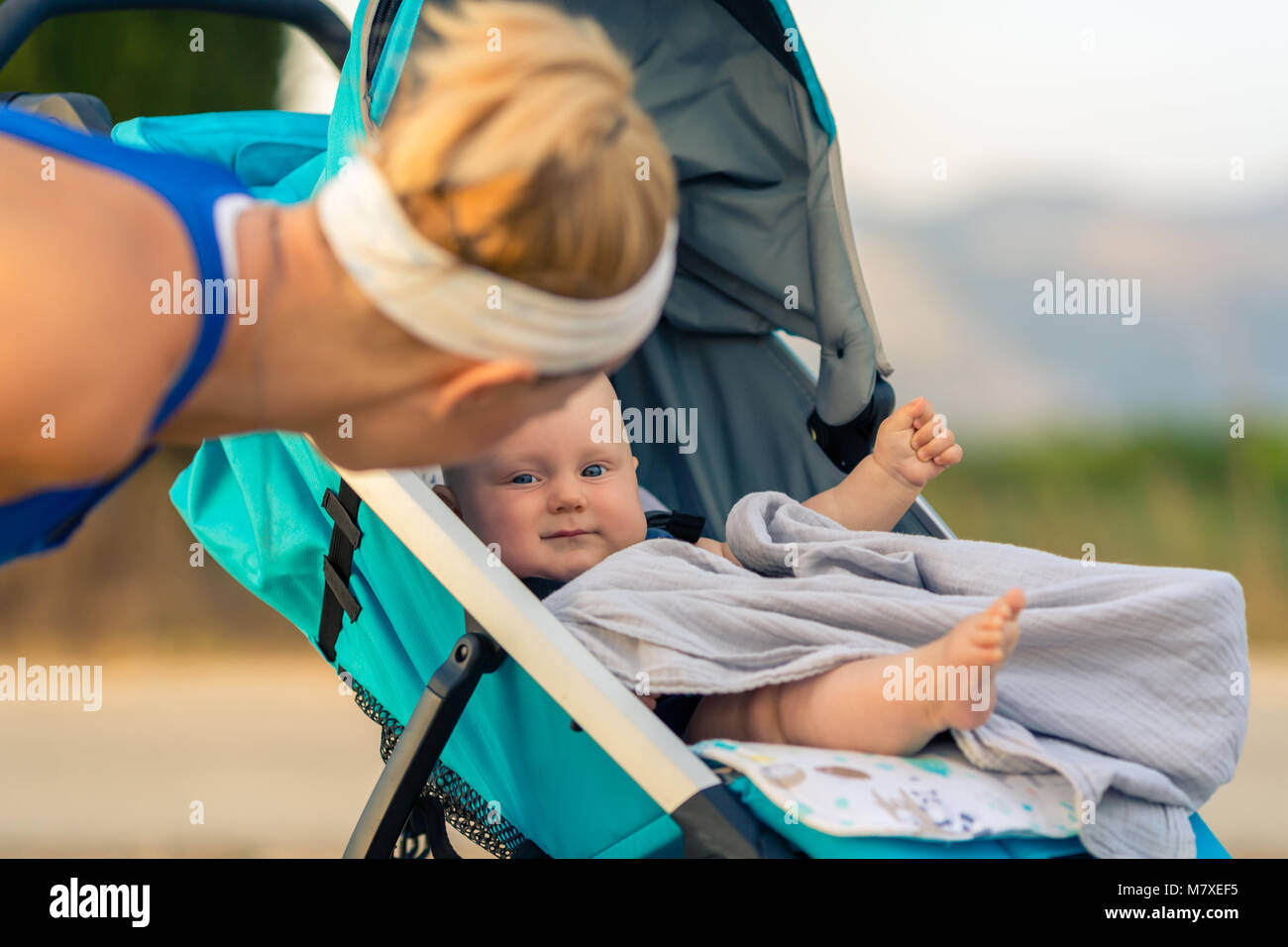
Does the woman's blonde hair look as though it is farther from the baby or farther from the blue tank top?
the baby

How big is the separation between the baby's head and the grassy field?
3.12 meters

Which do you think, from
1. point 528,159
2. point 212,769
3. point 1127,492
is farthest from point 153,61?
point 1127,492

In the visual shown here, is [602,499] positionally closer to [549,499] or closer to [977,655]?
[549,499]

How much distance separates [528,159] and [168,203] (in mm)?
211

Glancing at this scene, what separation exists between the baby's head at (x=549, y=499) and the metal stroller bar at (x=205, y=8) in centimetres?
71

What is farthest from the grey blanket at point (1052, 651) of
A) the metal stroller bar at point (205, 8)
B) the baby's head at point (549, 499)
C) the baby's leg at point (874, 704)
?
the metal stroller bar at point (205, 8)

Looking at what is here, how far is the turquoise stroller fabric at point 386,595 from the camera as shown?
1.15 metres

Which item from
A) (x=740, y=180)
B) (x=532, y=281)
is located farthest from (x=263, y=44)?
(x=532, y=281)

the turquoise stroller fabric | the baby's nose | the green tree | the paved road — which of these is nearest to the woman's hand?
the turquoise stroller fabric

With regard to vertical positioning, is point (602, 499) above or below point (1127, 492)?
above

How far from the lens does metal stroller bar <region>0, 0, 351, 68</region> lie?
1.49 metres

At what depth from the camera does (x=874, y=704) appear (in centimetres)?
108
